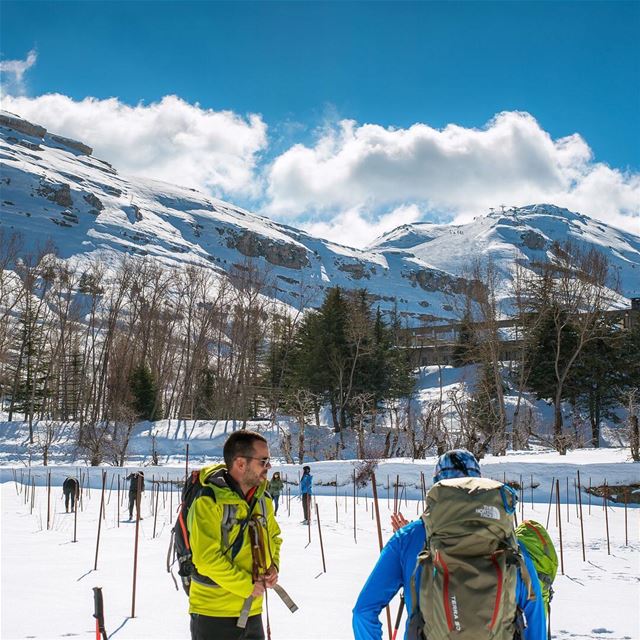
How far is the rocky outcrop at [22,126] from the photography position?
143625 mm

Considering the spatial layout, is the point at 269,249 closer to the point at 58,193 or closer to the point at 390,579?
the point at 58,193

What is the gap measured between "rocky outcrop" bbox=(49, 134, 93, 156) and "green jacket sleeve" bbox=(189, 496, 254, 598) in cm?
17958

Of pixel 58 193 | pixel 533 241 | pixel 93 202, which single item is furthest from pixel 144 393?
pixel 533 241

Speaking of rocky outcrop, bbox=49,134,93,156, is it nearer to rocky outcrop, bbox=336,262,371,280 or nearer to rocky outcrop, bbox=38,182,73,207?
rocky outcrop, bbox=38,182,73,207

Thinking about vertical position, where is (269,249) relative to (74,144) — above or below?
below

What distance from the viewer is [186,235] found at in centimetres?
12788

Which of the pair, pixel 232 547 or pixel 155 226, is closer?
pixel 232 547

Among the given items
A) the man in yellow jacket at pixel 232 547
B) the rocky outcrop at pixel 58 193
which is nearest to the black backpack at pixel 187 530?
the man in yellow jacket at pixel 232 547

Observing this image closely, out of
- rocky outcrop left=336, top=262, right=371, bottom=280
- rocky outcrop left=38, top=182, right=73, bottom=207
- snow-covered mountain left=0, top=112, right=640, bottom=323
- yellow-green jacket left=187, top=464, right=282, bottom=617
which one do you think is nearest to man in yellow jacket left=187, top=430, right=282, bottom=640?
yellow-green jacket left=187, top=464, right=282, bottom=617

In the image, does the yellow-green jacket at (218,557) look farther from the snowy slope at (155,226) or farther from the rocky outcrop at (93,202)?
the rocky outcrop at (93,202)

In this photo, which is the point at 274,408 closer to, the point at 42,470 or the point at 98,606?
the point at 42,470

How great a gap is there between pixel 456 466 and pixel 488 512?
55 cm

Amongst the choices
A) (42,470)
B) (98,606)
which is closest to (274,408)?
(42,470)

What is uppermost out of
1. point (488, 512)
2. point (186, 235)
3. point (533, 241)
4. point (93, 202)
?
point (533, 241)
